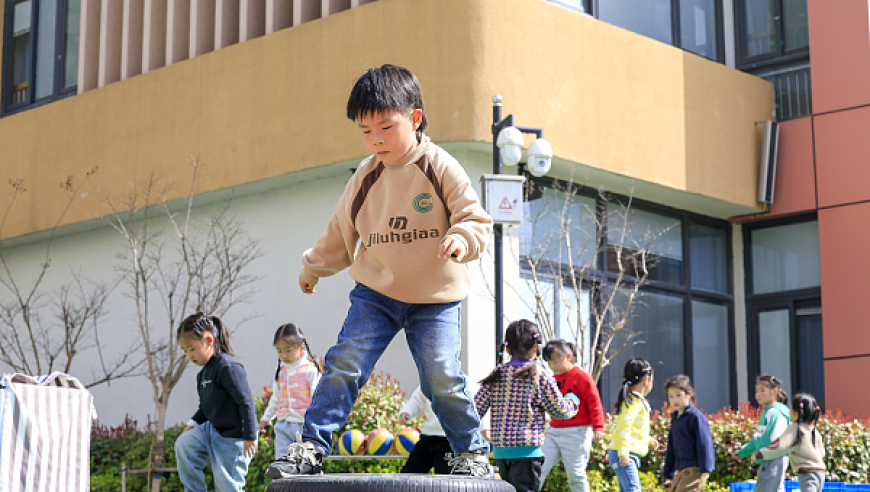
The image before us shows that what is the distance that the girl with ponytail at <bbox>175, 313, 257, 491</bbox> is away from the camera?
6820mm

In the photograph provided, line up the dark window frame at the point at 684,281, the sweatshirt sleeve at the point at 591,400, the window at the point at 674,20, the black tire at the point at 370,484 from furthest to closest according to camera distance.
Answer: the window at the point at 674,20 → the dark window frame at the point at 684,281 → the sweatshirt sleeve at the point at 591,400 → the black tire at the point at 370,484

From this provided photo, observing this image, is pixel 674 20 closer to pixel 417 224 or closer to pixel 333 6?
pixel 333 6

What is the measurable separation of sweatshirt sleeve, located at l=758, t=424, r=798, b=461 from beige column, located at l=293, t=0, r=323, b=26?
805 centimetres

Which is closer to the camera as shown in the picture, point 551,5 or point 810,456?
point 810,456

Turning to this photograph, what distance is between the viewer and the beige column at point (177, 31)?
1445cm

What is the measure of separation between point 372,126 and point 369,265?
2.00 feet

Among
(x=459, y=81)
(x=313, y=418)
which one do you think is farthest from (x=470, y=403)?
(x=459, y=81)

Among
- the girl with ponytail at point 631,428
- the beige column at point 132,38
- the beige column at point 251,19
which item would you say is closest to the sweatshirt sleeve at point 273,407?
the girl with ponytail at point 631,428

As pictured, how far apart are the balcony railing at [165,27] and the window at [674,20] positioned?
354cm

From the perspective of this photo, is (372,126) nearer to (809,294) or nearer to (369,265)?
(369,265)

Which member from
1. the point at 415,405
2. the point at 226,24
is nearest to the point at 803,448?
the point at 415,405

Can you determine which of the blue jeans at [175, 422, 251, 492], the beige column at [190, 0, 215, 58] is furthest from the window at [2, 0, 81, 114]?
the blue jeans at [175, 422, 251, 492]

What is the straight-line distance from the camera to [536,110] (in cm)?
1223

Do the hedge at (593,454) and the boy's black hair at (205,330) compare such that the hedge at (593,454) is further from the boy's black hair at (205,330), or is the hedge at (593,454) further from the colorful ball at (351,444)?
the boy's black hair at (205,330)
